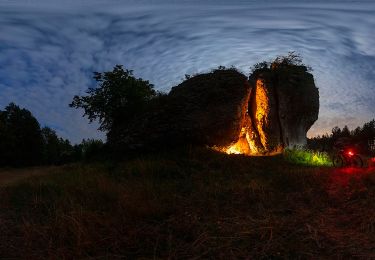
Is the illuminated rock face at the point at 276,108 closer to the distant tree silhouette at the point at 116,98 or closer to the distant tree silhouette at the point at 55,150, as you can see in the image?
the distant tree silhouette at the point at 116,98

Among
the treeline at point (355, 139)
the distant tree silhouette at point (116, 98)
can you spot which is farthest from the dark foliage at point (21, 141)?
the treeline at point (355, 139)

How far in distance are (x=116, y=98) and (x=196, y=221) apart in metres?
16.7

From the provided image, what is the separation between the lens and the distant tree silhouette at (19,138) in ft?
89.3

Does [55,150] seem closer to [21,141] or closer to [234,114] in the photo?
[21,141]

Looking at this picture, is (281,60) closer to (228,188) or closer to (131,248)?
(228,188)

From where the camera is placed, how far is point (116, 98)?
21938mm

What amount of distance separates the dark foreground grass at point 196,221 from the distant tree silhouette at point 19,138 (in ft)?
60.4

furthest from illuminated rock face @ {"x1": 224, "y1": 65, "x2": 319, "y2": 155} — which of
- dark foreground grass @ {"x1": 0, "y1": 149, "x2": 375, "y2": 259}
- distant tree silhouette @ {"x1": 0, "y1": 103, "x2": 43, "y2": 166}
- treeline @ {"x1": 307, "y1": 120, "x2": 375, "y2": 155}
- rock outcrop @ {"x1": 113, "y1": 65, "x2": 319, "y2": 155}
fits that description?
distant tree silhouette @ {"x1": 0, "y1": 103, "x2": 43, "y2": 166}

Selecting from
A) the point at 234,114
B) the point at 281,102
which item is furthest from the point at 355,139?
the point at 234,114

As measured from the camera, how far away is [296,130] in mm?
22000

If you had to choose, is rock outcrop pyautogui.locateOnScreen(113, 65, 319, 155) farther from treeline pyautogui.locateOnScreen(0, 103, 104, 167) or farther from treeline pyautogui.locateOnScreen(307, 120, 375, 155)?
treeline pyautogui.locateOnScreen(0, 103, 104, 167)

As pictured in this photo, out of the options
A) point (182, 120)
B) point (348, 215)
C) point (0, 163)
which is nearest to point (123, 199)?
point (348, 215)

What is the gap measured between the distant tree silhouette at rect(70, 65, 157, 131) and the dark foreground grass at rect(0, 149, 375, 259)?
37.1 ft

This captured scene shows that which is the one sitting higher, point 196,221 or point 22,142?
point 22,142
